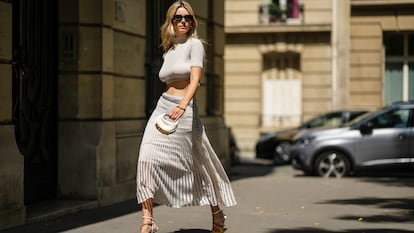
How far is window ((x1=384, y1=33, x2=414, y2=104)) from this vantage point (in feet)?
96.3

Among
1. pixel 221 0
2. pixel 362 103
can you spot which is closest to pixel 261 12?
pixel 362 103

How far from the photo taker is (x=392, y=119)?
1631 cm

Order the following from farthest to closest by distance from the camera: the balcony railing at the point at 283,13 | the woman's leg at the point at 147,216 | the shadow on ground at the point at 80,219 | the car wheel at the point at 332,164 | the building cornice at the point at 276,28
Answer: the balcony railing at the point at 283,13 < the building cornice at the point at 276,28 < the car wheel at the point at 332,164 < the shadow on ground at the point at 80,219 < the woman's leg at the point at 147,216

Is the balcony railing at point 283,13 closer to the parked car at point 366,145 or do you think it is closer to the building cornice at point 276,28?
the building cornice at point 276,28

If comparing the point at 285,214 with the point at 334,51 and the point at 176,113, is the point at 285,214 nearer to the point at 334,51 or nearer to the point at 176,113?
the point at 176,113

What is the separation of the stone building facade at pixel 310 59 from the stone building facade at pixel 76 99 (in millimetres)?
18869

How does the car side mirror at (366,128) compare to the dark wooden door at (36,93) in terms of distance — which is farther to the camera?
the car side mirror at (366,128)

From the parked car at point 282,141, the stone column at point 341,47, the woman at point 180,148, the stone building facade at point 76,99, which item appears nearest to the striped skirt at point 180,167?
the woman at point 180,148

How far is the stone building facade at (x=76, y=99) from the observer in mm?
9539

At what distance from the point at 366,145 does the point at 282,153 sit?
23.2 ft

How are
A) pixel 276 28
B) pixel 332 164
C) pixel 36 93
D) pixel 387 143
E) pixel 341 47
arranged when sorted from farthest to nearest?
pixel 276 28 < pixel 341 47 < pixel 332 164 < pixel 387 143 < pixel 36 93

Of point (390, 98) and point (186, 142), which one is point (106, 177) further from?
point (390, 98)

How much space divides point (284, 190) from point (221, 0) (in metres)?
4.92

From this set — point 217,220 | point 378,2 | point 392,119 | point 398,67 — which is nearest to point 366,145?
point 392,119
